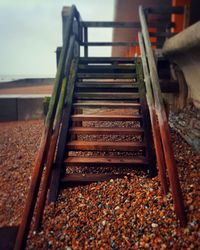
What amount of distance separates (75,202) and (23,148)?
326cm

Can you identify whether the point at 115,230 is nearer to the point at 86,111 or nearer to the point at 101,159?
the point at 101,159

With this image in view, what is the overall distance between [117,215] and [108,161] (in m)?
0.81

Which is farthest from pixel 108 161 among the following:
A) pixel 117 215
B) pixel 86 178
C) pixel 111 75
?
pixel 111 75

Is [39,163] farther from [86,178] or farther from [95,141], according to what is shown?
[95,141]

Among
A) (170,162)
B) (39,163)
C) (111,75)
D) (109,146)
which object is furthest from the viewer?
(111,75)

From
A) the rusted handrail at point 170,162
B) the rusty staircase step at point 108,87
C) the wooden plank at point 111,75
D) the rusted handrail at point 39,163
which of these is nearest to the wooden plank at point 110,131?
the rusted handrail at point 39,163

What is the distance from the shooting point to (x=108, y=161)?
328cm

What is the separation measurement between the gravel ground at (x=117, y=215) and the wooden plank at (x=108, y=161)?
20 cm

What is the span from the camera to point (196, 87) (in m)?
4.21

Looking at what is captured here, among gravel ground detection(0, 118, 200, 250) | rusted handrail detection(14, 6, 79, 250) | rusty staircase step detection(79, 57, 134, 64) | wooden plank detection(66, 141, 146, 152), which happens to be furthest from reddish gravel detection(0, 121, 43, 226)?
rusty staircase step detection(79, 57, 134, 64)

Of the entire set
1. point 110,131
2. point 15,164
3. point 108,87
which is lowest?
point 15,164

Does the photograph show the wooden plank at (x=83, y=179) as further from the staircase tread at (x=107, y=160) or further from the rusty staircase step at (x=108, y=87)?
the rusty staircase step at (x=108, y=87)

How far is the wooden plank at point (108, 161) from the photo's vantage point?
128 inches

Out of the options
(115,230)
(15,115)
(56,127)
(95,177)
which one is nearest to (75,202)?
(95,177)
